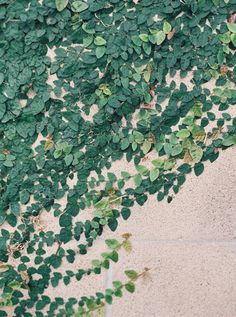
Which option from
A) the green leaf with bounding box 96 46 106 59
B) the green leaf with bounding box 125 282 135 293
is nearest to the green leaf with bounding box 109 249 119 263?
the green leaf with bounding box 125 282 135 293

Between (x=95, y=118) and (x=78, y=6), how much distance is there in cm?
45

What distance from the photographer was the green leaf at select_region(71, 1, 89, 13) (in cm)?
235

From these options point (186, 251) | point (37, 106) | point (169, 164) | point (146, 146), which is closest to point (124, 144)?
point (146, 146)

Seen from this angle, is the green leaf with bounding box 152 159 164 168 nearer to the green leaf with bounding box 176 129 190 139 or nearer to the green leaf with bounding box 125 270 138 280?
the green leaf with bounding box 176 129 190 139

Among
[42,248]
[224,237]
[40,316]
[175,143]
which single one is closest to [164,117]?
[175,143]

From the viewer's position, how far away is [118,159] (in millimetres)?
2477

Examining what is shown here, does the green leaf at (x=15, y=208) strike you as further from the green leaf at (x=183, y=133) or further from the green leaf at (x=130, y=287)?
the green leaf at (x=183, y=133)

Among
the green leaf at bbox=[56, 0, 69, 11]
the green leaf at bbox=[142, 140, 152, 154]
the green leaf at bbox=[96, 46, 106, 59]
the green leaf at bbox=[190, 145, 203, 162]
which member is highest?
the green leaf at bbox=[56, 0, 69, 11]

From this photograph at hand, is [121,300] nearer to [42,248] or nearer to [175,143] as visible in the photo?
[42,248]

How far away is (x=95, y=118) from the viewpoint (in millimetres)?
2426

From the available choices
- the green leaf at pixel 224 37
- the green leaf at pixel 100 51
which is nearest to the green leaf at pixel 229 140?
the green leaf at pixel 224 37

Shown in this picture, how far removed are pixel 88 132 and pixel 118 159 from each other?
170 mm

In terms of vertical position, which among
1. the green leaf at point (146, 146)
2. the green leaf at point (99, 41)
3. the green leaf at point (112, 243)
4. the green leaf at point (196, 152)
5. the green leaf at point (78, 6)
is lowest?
the green leaf at point (112, 243)

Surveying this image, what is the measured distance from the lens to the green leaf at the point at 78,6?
2.35 meters
